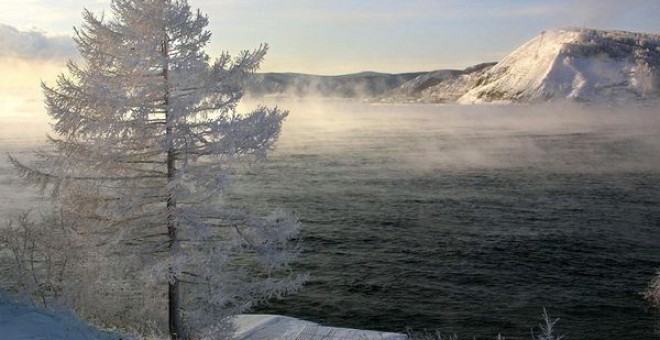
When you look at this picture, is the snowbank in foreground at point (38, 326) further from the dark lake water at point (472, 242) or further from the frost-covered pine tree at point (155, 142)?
the dark lake water at point (472, 242)

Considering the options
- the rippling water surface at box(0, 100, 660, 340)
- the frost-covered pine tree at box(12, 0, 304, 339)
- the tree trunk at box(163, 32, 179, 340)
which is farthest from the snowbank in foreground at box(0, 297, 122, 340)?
the rippling water surface at box(0, 100, 660, 340)

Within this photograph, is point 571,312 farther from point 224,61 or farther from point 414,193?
point 414,193

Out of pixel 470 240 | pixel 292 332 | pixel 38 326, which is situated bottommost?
pixel 470 240

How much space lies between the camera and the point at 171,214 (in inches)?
700

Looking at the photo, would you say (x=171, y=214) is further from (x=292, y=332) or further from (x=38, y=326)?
(x=292, y=332)

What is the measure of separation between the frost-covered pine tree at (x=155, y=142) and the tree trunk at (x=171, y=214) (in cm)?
4

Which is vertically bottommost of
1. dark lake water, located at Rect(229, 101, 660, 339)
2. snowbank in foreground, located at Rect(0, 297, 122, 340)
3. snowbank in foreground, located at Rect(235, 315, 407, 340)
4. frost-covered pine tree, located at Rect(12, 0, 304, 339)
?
dark lake water, located at Rect(229, 101, 660, 339)

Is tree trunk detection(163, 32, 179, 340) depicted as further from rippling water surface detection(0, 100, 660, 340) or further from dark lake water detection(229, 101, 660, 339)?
rippling water surface detection(0, 100, 660, 340)

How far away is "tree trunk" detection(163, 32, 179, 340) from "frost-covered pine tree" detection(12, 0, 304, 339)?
0.04 m

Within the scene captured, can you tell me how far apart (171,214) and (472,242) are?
2719 centimetres

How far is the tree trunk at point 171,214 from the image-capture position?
56.6ft

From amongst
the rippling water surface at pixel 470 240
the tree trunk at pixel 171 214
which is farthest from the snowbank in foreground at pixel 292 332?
the rippling water surface at pixel 470 240

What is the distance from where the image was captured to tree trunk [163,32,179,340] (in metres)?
17.2

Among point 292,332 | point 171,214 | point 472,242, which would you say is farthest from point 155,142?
point 472,242
